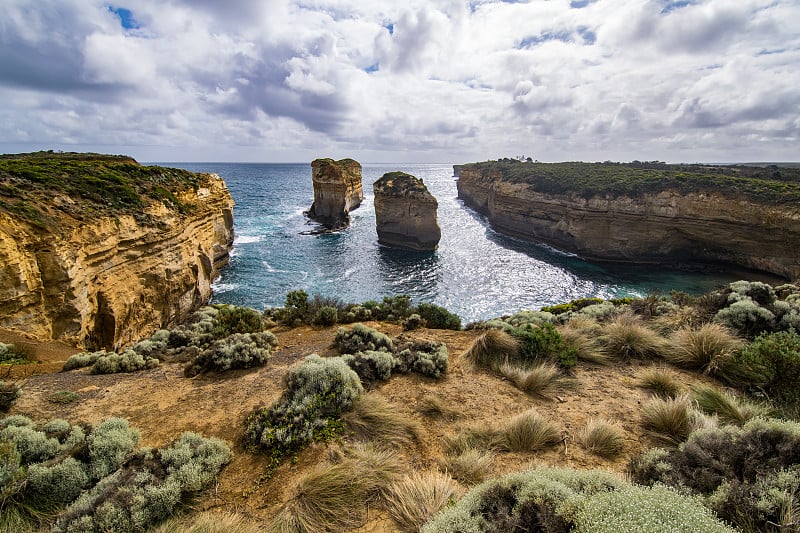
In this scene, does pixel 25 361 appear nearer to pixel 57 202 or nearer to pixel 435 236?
pixel 57 202

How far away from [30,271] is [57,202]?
3053mm

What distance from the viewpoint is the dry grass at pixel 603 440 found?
3.86 m

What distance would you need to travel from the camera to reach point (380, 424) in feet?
14.7

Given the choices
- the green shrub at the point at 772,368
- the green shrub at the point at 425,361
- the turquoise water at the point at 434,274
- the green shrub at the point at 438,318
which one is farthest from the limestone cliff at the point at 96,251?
the green shrub at the point at 772,368

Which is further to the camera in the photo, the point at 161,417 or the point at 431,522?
the point at 161,417

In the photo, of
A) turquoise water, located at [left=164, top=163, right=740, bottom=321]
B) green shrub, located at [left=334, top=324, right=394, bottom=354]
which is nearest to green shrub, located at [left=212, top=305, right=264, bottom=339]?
green shrub, located at [left=334, top=324, right=394, bottom=354]

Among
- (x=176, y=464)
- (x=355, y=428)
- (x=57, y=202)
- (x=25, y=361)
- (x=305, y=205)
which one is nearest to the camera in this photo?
(x=176, y=464)

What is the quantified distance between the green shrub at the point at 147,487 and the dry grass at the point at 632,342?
702cm

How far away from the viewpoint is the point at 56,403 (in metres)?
4.80

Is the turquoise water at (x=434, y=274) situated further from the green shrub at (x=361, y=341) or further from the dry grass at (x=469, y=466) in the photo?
the dry grass at (x=469, y=466)

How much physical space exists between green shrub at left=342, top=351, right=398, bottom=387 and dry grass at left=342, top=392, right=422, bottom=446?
0.92 metres

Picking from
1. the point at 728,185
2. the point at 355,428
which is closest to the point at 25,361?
the point at 355,428

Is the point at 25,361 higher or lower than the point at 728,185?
lower

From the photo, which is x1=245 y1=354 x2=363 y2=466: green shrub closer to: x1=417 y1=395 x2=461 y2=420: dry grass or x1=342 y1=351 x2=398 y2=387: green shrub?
x1=342 y1=351 x2=398 y2=387: green shrub
